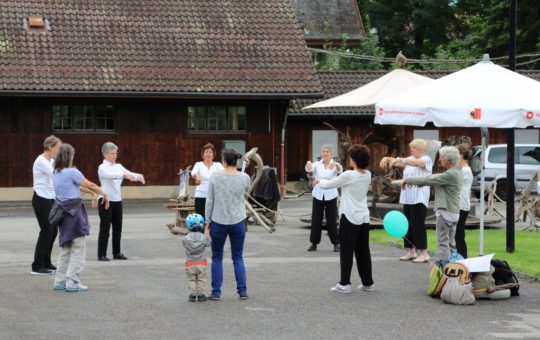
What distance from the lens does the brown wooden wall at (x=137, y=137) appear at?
30547mm

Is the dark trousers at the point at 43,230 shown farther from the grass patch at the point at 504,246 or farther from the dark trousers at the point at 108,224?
the grass patch at the point at 504,246

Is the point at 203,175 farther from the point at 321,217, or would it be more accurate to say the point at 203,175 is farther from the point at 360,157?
the point at 360,157

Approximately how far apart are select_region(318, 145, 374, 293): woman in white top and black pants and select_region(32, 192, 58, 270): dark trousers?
3.84 meters

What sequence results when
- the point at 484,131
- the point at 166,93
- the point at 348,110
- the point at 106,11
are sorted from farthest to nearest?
the point at 348,110, the point at 106,11, the point at 166,93, the point at 484,131

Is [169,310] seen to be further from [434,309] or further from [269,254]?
[269,254]

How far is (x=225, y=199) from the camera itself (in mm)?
11945

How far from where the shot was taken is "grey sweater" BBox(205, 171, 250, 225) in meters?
11.9

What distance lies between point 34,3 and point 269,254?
18.4 meters

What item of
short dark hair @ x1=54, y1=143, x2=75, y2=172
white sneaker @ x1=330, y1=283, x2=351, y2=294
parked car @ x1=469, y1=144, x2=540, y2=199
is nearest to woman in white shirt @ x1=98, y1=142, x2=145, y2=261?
short dark hair @ x1=54, y1=143, x2=75, y2=172

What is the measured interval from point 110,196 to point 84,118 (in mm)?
15921

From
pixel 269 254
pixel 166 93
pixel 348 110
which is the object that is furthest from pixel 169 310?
pixel 348 110

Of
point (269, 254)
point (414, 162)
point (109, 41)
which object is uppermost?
point (109, 41)

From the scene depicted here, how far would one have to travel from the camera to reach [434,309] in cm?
1159

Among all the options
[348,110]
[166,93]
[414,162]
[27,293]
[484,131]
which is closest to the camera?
[27,293]
